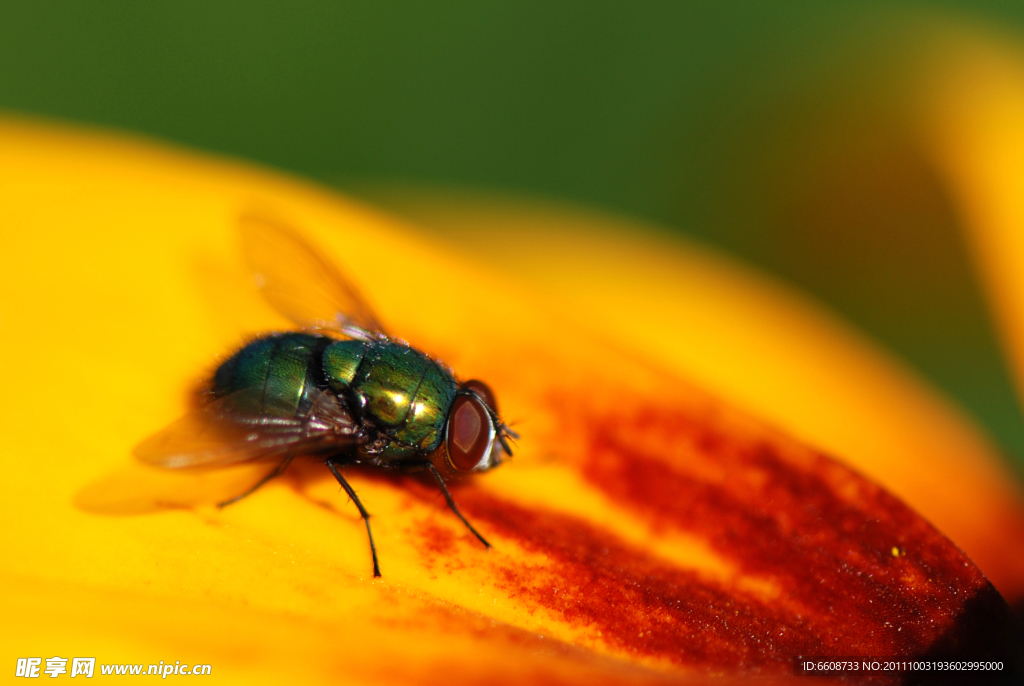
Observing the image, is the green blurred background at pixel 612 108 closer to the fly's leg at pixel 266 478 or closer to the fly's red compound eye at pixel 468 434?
the fly's red compound eye at pixel 468 434

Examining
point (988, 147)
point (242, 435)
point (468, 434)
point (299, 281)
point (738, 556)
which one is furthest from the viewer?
point (988, 147)

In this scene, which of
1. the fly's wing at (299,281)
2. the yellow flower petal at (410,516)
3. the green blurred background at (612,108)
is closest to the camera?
the yellow flower petal at (410,516)

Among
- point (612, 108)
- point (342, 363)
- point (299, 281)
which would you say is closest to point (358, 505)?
point (342, 363)

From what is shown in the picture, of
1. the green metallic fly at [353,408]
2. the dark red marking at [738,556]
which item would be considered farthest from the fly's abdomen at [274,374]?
the dark red marking at [738,556]

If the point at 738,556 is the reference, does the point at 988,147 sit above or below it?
above

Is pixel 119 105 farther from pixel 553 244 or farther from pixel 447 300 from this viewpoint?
pixel 447 300

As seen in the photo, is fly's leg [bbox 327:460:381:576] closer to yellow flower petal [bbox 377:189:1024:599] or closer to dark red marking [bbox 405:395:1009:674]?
dark red marking [bbox 405:395:1009:674]

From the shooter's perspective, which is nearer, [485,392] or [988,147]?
[485,392]

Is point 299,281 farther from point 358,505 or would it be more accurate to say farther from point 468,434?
point 358,505
